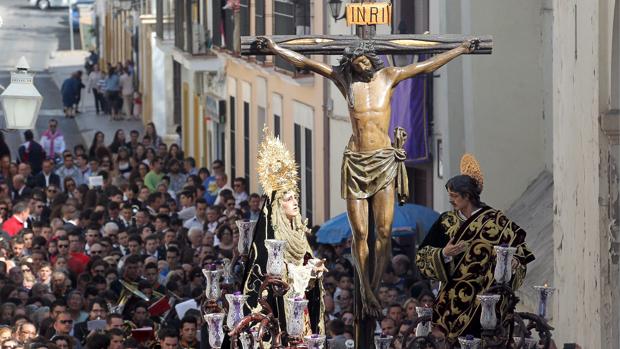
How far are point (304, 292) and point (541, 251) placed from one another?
244 inches

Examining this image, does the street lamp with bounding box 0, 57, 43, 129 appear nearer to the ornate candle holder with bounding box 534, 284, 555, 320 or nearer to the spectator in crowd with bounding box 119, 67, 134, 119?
the ornate candle holder with bounding box 534, 284, 555, 320

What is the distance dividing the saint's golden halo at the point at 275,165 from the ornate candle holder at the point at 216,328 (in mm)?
959

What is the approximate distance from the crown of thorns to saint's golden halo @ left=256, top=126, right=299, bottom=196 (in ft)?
4.68

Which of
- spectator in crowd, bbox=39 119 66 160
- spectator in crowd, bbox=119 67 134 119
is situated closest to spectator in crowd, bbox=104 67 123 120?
spectator in crowd, bbox=119 67 134 119

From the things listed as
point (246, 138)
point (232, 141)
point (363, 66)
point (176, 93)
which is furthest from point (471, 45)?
point (176, 93)

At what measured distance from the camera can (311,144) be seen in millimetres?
25016

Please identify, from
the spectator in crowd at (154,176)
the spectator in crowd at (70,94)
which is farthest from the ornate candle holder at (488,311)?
the spectator in crowd at (70,94)

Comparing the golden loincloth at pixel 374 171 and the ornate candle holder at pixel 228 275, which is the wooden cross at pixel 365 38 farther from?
the ornate candle holder at pixel 228 275

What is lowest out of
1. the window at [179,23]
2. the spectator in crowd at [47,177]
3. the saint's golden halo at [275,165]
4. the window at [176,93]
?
the spectator in crowd at [47,177]

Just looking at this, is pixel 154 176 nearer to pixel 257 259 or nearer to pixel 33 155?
pixel 33 155

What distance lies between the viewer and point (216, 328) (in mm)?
10508

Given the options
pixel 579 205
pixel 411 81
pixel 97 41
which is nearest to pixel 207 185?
pixel 411 81

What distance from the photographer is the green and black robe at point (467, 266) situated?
1043cm

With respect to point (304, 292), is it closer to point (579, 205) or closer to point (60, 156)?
point (579, 205)
